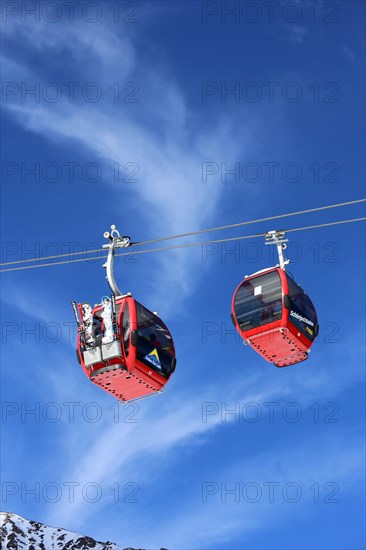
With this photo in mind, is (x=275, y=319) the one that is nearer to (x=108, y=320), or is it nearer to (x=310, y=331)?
(x=310, y=331)

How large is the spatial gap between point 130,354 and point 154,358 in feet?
3.06

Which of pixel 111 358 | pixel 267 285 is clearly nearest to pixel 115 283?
pixel 111 358

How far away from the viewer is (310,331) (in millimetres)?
24562

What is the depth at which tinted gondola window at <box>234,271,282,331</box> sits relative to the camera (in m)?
23.9

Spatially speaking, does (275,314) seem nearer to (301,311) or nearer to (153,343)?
(301,311)

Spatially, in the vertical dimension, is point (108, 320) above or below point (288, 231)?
below

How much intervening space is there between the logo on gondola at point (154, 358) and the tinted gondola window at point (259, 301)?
2.51 metres

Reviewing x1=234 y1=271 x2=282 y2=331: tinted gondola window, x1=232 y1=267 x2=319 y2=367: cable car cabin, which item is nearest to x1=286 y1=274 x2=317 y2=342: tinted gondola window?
x1=232 y1=267 x2=319 y2=367: cable car cabin

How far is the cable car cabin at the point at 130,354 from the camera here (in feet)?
73.8

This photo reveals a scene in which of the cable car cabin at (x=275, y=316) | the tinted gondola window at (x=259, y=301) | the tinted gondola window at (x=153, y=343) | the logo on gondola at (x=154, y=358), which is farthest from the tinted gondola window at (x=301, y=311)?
the logo on gondola at (x=154, y=358)

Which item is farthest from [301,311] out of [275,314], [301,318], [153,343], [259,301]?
[153,343]

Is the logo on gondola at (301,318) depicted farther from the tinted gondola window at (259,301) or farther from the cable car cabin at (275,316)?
the tinted gondola window at (259,301)

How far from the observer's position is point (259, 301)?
2422 cm

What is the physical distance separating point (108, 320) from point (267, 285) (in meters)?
4.44
